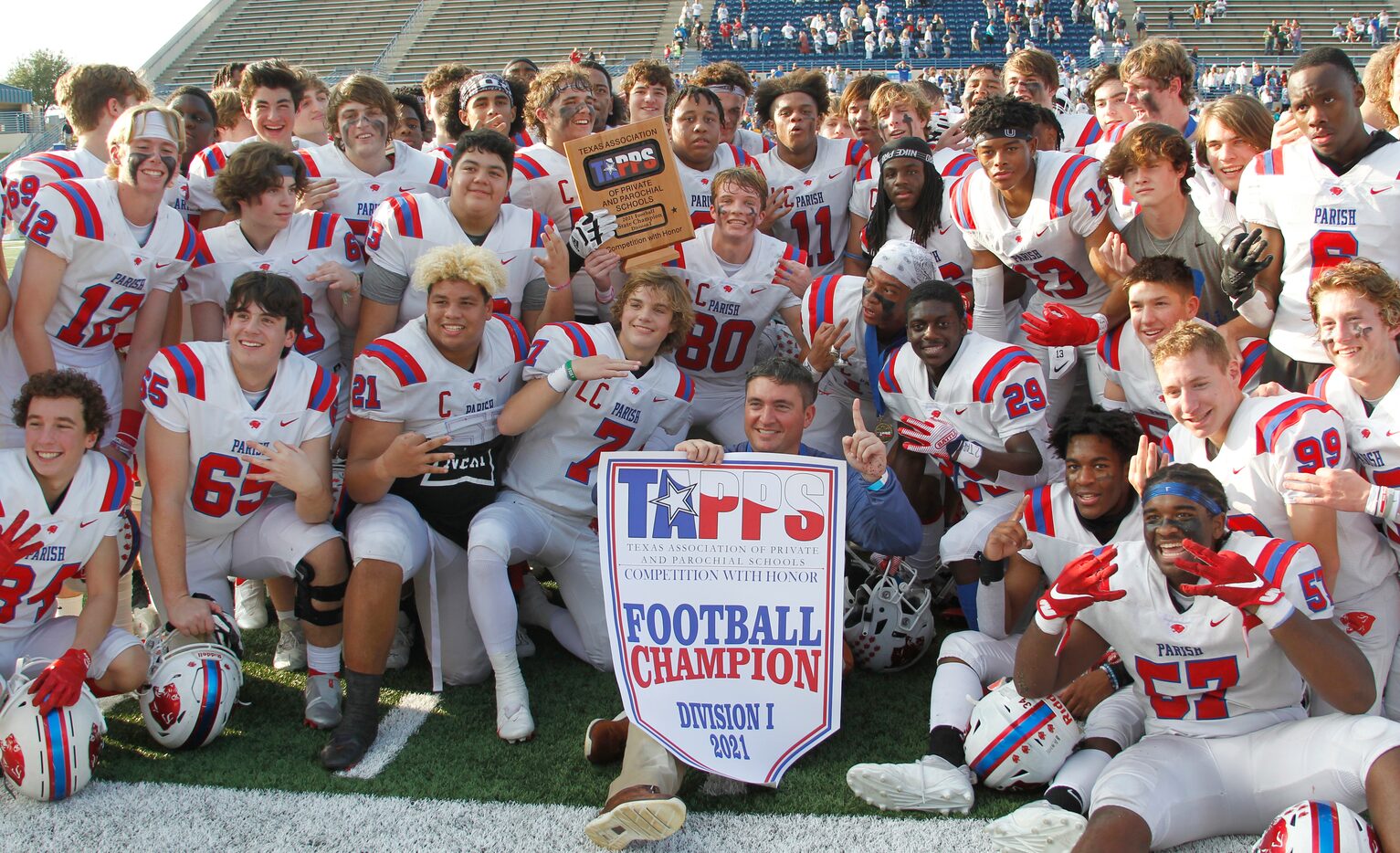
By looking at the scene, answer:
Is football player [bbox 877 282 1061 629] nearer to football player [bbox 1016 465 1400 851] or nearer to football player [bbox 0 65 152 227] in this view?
football player [bbox 1016 465 1400 851]

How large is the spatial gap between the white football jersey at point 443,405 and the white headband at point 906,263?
1453 millimetres

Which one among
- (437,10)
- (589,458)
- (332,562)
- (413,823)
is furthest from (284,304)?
(437,10)

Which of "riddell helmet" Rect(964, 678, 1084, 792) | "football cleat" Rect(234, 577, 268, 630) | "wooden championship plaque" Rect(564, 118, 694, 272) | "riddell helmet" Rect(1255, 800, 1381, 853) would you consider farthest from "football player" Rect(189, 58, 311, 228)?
"riddell helmet" Rect(1255, 800, 1381, 853)

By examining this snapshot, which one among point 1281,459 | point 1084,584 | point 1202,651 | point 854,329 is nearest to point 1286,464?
point 1281,459

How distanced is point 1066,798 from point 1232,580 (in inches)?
29.7

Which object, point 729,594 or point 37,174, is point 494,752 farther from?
point 37,174

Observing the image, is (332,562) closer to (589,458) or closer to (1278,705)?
(589,458)

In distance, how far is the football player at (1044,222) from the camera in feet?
14.5

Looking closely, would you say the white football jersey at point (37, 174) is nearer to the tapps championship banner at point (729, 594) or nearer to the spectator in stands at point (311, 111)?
the spectator in stands at point (311, 111)

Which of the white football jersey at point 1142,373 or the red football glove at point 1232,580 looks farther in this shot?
the white football jersey at point 1142,373

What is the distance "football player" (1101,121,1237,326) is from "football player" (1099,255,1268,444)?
0.28 meters

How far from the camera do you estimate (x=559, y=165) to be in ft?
17.1

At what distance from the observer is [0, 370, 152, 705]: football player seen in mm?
3418

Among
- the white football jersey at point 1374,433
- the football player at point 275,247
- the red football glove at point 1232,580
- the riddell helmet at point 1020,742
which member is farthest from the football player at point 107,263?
the white football jersey at point 1374,433
